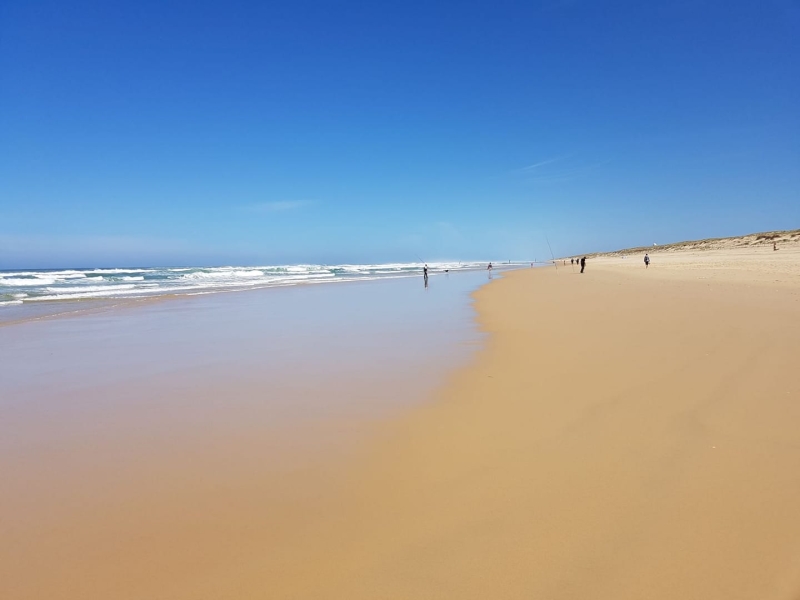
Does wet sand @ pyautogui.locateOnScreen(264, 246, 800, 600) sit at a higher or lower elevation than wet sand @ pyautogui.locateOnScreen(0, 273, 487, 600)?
higher

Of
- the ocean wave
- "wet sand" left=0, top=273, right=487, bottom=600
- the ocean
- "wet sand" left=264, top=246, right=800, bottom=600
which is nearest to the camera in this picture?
"wet sand" left=264, top=246, right=800, bottom=600

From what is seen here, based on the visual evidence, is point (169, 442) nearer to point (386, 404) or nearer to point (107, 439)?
point (107, 439)

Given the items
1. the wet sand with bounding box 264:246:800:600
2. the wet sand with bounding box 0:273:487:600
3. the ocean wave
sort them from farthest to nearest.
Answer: the ocean wave, the wet sand with bounding box 0:273:487:600, the wet sand with bounding box 264:246:800:600

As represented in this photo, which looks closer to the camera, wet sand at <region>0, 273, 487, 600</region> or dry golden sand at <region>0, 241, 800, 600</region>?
dry golden sand at <region>0, 241, 800, 600</region>

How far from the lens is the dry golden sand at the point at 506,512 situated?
203 centimetres

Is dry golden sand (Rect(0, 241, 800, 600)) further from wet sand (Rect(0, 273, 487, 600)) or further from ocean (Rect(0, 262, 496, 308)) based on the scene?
ocean (Rect(0, 262, 496, 308))

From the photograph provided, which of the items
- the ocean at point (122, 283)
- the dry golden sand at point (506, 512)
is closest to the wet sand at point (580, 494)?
the dry golden sand at point (506, 512)

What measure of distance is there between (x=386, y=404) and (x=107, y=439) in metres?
2.52

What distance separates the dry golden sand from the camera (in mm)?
2031

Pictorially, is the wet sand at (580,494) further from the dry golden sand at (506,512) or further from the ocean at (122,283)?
the ocean at (122,283)

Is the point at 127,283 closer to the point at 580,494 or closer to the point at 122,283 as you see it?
the point at 122,283

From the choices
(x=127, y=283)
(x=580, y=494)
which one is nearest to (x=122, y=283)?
(x=127, y=283)

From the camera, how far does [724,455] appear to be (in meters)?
3.01

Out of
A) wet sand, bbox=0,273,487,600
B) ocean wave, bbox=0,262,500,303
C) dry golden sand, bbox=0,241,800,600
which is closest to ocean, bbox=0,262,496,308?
ocean wave, bbox=0,262,500,303
